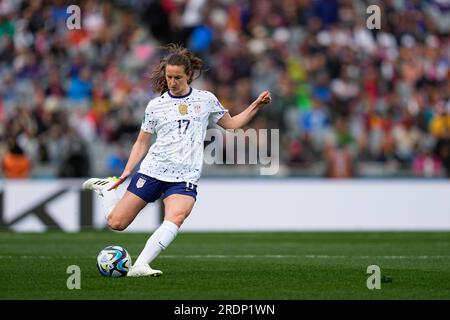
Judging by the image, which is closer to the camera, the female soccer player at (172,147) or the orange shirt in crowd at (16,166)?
the female soccer player at (172,147)

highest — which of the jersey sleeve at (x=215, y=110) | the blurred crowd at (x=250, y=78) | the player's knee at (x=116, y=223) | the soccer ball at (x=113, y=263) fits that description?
the blurred crowd at (x=250, y=78)

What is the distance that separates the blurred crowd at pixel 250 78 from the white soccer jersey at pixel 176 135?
11322mm

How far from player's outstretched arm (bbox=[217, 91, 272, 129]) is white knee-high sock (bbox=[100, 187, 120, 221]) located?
149 cm

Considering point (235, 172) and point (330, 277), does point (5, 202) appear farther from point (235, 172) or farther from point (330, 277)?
point (330, 277)

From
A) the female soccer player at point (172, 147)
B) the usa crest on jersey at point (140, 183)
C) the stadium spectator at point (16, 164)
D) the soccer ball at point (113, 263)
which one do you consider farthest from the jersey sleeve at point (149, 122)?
the stadium spectator at point (16, 164)

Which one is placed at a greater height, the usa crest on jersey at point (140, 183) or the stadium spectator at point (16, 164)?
the stadium spectator at point (16, 164)

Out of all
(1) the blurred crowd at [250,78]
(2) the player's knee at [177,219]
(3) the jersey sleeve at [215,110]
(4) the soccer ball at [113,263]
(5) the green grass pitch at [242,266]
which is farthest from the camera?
(1) the blurred crowd at [250,78]

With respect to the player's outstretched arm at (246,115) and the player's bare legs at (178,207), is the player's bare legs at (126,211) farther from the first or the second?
the player's outstretched arm at (246,115)

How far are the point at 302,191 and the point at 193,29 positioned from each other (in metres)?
6.42

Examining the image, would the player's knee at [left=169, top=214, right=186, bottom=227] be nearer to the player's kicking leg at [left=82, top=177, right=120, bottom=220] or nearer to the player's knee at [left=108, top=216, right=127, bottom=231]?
the player's knee at [left=108, top=216, right=127, bottom=231]

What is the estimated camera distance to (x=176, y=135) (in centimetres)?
1159

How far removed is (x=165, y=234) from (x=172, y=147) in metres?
1.01

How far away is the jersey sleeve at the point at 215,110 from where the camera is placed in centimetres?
1189

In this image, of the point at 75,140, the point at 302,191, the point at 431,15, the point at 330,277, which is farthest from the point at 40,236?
the point at 431,15
